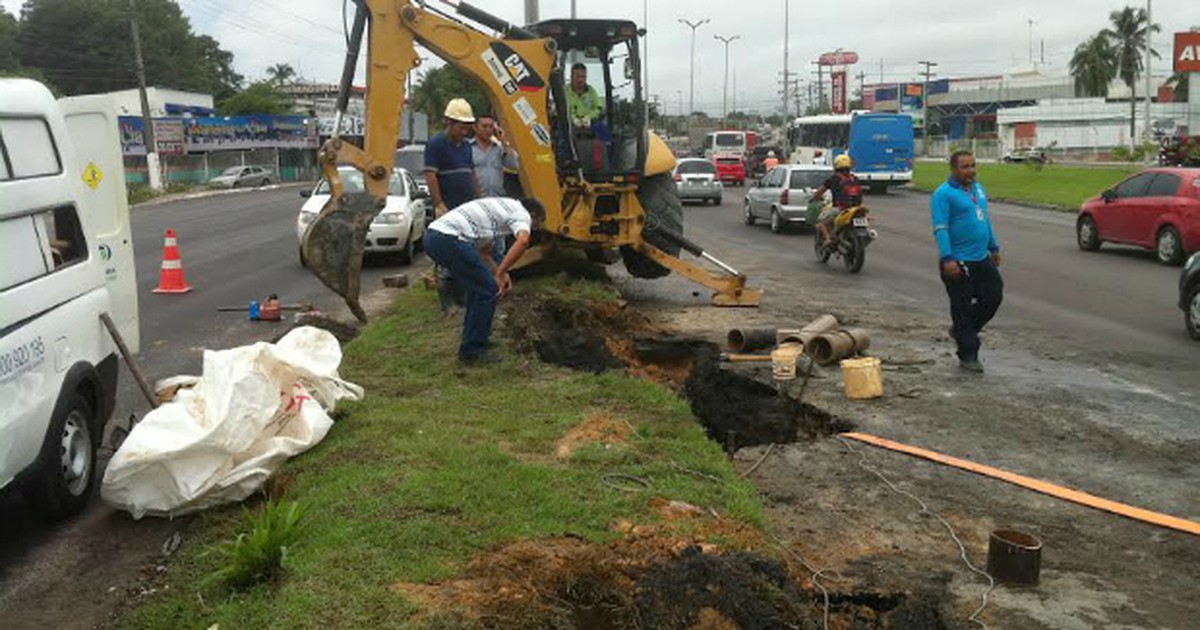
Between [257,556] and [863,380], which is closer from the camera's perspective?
[257,556]

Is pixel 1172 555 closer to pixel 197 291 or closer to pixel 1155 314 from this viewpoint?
pixel 1155 314

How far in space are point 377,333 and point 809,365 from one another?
415cm

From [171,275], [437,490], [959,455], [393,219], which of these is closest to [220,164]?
[393,219]

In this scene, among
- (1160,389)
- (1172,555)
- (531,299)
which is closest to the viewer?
(1172,555)

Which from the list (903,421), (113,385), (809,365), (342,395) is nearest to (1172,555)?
(903,421)

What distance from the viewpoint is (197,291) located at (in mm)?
14492

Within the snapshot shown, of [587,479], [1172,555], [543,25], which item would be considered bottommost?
[1172,555]

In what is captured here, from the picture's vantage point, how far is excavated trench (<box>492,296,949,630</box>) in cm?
407

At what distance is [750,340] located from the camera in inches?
384

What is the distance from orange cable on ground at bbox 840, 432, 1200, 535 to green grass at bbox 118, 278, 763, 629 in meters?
1.33

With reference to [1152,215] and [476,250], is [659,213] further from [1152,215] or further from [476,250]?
[1152,215]

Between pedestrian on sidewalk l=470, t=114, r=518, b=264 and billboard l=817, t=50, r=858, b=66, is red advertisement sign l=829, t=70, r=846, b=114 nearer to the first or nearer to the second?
billboard l=817, t=50, r=858, b=66

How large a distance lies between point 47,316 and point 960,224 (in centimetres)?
699

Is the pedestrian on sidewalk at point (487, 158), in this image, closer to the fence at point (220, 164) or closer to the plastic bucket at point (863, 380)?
the plastic bucket at point (863, 380)
